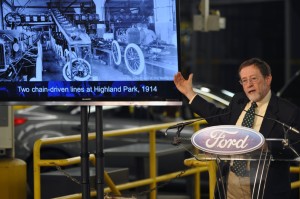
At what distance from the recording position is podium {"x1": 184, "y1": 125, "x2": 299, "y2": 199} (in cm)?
593

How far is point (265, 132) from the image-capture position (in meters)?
6.38

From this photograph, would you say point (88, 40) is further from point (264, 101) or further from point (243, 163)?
point (243, 163)

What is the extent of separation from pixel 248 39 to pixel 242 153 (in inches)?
889

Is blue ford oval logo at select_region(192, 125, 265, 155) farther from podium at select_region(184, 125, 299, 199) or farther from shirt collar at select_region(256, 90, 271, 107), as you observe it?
shirt collar at select_region(256, 90, 271, 107)

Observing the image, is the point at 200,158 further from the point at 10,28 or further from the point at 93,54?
the point at 10,28

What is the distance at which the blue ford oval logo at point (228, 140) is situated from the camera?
19.4 feet

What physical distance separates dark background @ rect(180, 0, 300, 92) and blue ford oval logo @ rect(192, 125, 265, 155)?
21578 mm

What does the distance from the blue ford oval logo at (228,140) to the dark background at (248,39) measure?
2158cm

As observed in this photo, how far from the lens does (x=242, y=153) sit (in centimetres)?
586

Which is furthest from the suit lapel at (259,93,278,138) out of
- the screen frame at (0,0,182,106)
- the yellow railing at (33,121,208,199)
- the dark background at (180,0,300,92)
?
the dark background at (180,0,300,92)

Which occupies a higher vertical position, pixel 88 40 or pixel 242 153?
pixel 88 40

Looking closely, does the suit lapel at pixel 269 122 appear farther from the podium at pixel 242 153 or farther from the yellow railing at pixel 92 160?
the yellow railing at pixel 92 160

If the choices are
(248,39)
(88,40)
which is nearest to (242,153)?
(88,40)

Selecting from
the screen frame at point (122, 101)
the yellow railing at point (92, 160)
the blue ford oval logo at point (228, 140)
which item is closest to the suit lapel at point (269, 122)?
the blue ford oval logo at point (228, 140)
